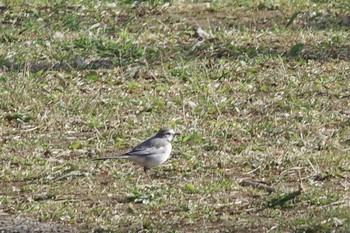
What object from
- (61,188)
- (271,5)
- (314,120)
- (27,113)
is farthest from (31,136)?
(271,5)

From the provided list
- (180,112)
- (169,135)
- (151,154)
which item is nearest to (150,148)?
(151,154)

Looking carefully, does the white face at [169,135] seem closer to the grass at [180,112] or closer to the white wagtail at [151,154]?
the white wagtail at [151,154]

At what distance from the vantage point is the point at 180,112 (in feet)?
33.8

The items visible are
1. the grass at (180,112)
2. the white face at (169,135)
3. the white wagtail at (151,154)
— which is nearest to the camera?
the grass at (180,112)

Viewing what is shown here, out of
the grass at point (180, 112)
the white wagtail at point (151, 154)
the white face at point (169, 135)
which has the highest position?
the white wagtail at point (151, 154)

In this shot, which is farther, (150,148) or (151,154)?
(150,148)

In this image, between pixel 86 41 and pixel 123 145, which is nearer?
pixel 123 145

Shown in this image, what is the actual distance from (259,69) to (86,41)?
1.91 metres

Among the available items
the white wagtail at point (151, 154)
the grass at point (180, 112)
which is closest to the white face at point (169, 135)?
the white wagtail at point (151, 154)

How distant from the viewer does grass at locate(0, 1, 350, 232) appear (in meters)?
7.74

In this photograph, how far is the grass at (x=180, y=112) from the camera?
7.74 meters

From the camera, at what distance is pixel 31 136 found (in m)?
9.69

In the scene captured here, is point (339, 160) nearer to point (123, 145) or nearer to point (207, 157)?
point (207, 157)

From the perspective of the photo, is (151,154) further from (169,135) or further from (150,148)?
(169,135)
